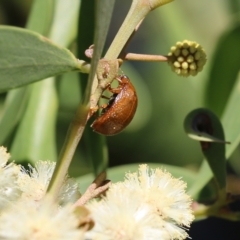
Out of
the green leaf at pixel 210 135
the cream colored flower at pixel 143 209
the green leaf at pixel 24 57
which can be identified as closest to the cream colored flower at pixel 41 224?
the cream colored flower at pixel 143 209

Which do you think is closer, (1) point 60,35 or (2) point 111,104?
(2) point 111,104

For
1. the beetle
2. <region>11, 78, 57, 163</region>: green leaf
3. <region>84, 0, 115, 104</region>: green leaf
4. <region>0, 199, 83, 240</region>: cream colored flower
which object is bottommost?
<region>11, 78, 57, 163</region>: green leaf

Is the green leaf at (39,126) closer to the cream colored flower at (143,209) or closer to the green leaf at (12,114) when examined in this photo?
the green leaf at (12,114)

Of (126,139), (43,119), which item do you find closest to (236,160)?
(126,139)

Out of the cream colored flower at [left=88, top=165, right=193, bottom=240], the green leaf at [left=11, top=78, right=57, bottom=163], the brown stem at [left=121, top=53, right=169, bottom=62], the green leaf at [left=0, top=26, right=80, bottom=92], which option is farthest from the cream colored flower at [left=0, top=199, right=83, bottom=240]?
the green leaf at [left=11, top=78, right=57, bottom=163]

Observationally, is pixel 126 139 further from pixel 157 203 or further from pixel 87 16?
pixel 157 203

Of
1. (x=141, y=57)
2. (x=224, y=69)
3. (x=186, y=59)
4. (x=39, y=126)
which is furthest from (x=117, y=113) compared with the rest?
(x=224, y=69)

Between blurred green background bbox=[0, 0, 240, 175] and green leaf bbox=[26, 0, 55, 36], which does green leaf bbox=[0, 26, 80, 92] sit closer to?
green leaf bbox=[26, 0, 55, 36]
